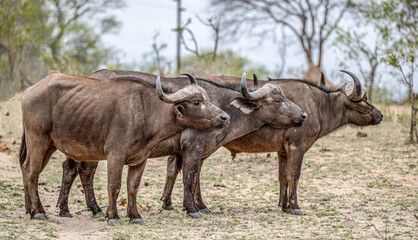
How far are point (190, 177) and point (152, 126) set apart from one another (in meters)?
1.21

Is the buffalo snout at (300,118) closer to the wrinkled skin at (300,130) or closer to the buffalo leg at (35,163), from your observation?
the wrinkled skin at (300,130)

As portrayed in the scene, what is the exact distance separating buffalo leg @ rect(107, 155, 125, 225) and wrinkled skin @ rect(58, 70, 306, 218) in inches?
35.9

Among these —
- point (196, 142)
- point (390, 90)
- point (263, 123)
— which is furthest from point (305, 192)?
point (390, 90)

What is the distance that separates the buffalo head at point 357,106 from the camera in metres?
10.4

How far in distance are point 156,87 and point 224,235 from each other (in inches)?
76.6

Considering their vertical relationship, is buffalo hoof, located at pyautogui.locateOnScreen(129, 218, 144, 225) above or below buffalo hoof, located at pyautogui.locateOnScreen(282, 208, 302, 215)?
above

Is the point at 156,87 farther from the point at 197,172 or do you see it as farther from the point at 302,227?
the point at 302,227

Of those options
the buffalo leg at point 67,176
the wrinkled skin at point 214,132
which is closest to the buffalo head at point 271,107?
the wrinkled skin at point 214,132

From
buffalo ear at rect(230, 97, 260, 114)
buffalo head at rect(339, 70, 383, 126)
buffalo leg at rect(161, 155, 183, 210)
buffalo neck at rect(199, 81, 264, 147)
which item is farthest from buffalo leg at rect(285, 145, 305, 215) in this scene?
buffalo leg at rect(161, 155, 183, 210)

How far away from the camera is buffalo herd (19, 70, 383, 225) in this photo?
8.23 meters

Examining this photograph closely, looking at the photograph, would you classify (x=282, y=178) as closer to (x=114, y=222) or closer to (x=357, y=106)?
(x=357, y=106)

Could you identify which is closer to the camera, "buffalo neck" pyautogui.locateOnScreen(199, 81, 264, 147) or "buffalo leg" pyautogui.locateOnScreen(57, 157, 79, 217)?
"buffalo leg" pyautogui.locateOnScreen(57, 157, 79, 217)

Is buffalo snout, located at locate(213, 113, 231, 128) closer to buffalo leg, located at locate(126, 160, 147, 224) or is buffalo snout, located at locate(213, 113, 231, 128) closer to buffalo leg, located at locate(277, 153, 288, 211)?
buffalo leg, located at locate(126, 160, 147, 224)

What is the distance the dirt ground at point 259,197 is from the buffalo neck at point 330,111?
46.0 inches
